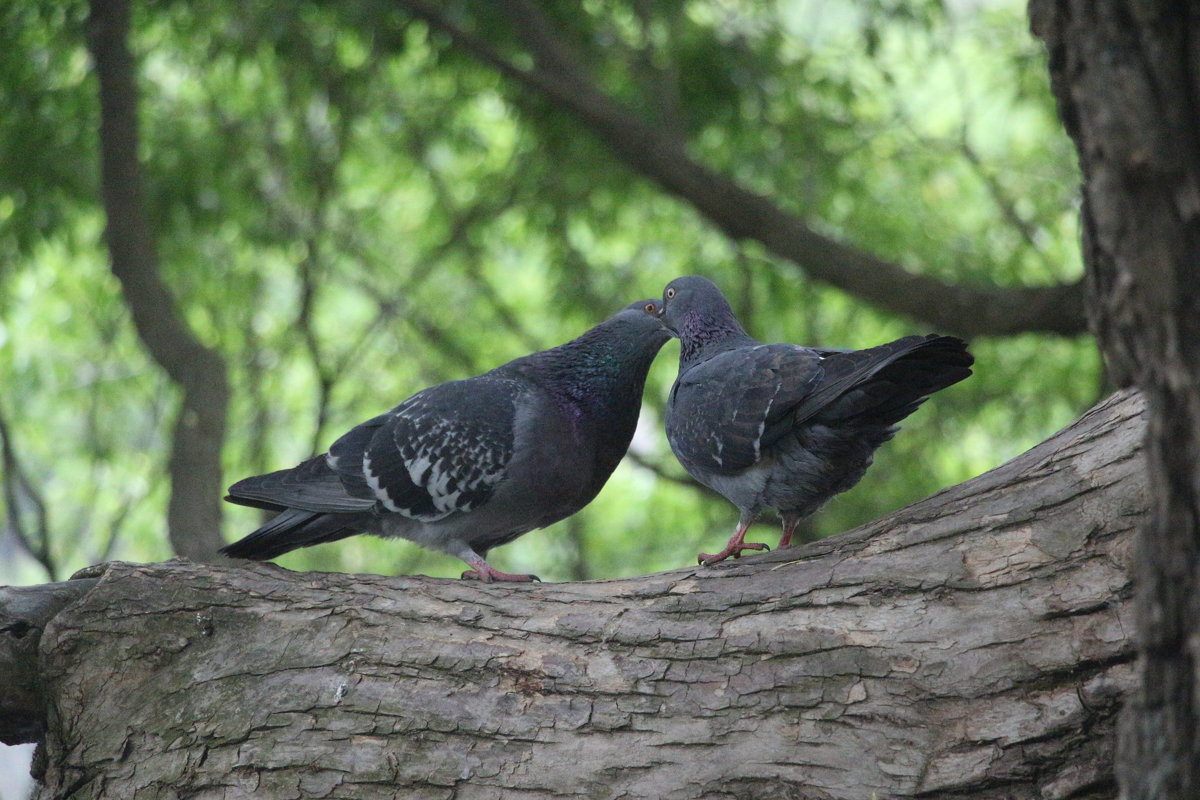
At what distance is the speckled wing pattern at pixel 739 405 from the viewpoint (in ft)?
14.8

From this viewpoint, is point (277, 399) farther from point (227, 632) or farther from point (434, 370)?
point (227, 632)

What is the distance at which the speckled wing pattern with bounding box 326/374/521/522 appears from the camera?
510 centimetres

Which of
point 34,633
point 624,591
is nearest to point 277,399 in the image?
point 34,633

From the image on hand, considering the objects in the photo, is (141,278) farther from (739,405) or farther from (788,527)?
(788,527)

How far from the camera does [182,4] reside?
867cm

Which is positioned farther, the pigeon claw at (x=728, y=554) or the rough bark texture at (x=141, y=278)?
the rough bark texture at (x=141, y=278)

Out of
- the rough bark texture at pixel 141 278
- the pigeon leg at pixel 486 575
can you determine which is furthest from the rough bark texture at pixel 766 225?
the pigeon leg at pixel 486 575

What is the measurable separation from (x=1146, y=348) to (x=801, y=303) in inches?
296

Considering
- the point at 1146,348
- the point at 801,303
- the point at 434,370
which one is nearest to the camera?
the point at 1146,348

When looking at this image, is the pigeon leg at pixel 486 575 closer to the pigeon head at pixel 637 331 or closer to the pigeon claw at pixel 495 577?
the pigeon claw at pixel 495 577

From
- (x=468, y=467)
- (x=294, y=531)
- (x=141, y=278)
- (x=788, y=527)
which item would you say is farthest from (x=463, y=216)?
(x=788, y=527)

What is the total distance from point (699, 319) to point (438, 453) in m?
1.51

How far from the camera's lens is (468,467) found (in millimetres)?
5090

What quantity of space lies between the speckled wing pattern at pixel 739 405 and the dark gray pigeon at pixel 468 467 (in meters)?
0.55
